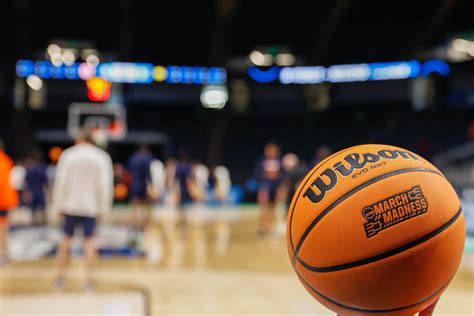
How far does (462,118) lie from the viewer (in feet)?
63.7

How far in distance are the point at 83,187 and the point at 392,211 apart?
3827 millimetres

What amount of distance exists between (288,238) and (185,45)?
745 inches

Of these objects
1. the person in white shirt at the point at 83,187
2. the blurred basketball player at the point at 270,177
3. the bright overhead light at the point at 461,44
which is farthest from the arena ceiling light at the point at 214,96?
the person in white shirt at the point at 83,187

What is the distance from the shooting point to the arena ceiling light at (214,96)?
19578 millimetres

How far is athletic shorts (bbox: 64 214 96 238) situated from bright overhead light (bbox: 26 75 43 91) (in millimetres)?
15140

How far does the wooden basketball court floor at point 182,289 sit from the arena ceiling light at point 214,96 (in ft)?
41.0

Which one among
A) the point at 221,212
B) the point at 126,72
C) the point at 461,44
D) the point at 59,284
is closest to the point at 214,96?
the point at 126,72

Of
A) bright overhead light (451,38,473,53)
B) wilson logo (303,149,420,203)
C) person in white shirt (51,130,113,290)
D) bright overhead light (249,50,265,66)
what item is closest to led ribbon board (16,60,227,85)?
bright overhead light (249,50,265,66)

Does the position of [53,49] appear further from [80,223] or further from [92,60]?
[80,223]

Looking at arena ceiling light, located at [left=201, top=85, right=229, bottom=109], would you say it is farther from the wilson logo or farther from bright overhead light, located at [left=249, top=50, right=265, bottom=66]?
the wilson logo

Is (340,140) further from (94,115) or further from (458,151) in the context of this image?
(94,115)

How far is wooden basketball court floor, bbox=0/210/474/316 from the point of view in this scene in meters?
4.38

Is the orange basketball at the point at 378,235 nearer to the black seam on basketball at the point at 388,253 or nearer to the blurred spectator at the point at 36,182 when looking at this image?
the black seam on basketball at the point at 388,253

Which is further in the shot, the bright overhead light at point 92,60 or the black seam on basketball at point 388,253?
the bright overhead light at point 92,60
